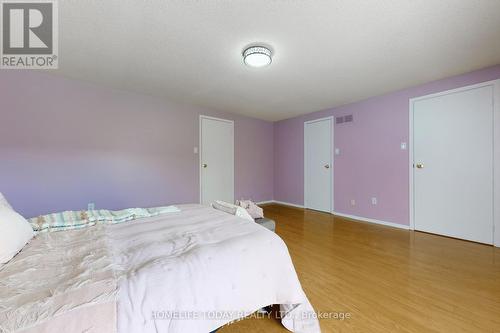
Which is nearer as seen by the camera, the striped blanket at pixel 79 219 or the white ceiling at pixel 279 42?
the striped blanket at pixel 79 219

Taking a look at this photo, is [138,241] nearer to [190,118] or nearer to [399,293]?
[399,293]

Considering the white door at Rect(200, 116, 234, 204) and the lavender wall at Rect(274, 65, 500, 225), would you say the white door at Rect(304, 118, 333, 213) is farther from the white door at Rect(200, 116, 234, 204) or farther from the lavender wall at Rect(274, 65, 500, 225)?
the white door at Rect(200, 116, 234, 204)

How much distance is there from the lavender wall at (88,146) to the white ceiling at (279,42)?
43 centimetres

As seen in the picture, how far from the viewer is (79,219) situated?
5.35 feet

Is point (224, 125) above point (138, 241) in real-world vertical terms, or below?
above

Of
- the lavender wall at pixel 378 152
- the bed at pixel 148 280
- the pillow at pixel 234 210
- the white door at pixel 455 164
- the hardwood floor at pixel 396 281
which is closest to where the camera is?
the bed at pixel 148 280

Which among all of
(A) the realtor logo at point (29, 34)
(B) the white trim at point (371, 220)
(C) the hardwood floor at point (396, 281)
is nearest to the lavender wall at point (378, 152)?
(B) the white trim at point (371, 220)

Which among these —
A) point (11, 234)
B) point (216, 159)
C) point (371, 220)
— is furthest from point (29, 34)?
point (371, 220)

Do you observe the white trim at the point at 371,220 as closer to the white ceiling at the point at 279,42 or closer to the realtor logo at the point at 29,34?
the white ceiling at the point at 279,42

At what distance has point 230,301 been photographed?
3.51 ft

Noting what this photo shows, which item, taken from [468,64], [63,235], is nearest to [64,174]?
[63,235]

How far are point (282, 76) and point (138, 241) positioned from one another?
8.43 ft

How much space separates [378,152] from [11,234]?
172 inches

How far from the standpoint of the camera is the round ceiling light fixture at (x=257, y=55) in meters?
2.09
